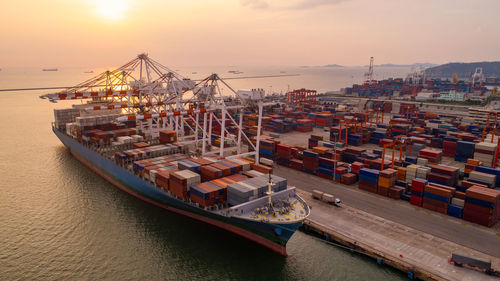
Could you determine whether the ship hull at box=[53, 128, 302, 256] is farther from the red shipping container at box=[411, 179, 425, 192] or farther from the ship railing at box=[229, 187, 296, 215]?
the red shipping container at box=[411, 179, 425, 192]

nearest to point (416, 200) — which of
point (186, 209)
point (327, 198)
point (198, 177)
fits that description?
point (327, 198)

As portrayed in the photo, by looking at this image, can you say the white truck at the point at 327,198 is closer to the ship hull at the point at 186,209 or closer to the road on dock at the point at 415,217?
the road on dock at the point at 415,217

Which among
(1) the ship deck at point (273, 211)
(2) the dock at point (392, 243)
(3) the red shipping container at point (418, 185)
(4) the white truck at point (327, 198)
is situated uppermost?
(3) the red shipping container at point (418, 185)

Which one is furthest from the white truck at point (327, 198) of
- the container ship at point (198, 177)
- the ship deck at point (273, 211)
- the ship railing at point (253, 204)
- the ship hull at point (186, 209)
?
the ship hull at point (186, 209)

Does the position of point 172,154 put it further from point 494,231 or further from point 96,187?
point 494,231

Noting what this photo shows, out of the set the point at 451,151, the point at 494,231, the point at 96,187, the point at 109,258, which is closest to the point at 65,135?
the point at 96,187

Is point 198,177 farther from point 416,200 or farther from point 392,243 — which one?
point 416,200

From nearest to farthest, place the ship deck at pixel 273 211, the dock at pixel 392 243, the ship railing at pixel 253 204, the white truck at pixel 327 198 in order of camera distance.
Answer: the dock at pixel 392 243, the ship deck at pixel 273 211, the ship railing at pixel 253 204, the white truck at pixel 327 198
